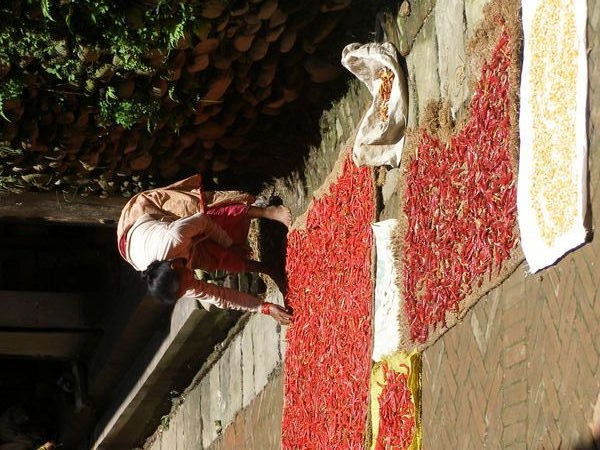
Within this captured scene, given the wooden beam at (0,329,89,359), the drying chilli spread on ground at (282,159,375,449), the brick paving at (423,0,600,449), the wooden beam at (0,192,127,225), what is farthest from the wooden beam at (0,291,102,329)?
the brick paving at (423,0,600,449)

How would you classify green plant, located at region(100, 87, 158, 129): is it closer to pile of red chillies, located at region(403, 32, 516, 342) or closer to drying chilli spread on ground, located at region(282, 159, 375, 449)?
drying chilli spread on ground, located at region(282, 159, 375, 449)

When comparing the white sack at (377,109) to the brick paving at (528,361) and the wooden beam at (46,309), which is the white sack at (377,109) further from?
the wooden beam at (46,309)

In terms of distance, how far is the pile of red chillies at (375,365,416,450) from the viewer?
5.14 meters

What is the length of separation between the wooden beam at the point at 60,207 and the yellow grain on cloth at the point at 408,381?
281 centimetres

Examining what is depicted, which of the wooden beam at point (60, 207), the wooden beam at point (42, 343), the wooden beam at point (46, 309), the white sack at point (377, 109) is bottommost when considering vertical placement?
the white sack at point (377, 109)

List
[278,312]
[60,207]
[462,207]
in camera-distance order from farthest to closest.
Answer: [60,207], [278,312], [462,207]

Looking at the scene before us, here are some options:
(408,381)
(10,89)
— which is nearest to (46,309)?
(10,89)

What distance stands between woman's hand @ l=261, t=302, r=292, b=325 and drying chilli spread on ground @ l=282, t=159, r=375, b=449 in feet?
0.24

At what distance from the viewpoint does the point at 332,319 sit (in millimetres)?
6277

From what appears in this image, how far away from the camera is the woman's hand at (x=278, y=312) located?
6957 millimetres

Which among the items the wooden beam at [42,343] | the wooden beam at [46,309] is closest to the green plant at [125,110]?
the wooden beam at [46,309]

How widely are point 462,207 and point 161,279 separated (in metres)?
2.17

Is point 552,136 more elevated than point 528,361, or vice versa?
point 552,136

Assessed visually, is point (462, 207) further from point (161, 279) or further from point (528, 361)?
point (161, 279)
